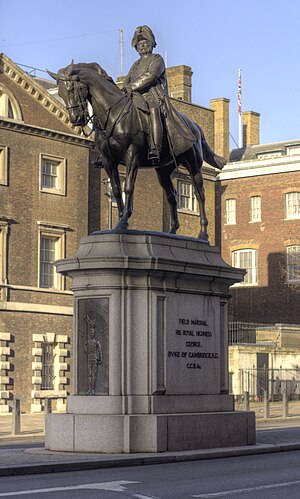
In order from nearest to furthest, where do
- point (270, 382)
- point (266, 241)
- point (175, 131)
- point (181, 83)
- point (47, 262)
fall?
point (175, 131)
point (47, 262)
point (270, 382)
point (181, 83)
point (266, 241)

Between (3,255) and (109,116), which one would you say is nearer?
(109,116)

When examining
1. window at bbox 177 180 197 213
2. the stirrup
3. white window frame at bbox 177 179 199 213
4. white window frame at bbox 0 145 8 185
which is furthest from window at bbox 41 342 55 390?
the stirrup

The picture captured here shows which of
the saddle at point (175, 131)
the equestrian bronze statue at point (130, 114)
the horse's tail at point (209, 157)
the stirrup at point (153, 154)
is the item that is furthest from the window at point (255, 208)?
the stirrup at point (153, 154)

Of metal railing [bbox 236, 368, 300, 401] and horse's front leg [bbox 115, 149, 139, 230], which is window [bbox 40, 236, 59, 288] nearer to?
metal railing [bbox 236, 368, 300, 401]

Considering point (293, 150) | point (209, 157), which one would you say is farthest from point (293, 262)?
point (209, 157)

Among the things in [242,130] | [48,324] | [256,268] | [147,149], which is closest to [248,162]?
[256,268]

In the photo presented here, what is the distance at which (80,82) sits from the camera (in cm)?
2011

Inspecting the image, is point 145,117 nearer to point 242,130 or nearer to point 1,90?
point 1,90

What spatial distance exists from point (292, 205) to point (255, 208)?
2.72 meters

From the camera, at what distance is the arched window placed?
46.6 meters

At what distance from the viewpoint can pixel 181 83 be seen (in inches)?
2408

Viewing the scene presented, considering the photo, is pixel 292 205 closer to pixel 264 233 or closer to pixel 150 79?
pixel 264 233

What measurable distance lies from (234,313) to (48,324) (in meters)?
20.9

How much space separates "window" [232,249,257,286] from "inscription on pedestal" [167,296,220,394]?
149 feet
